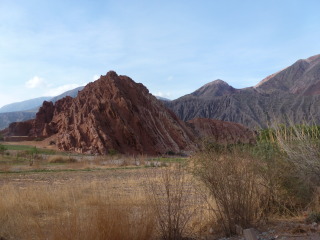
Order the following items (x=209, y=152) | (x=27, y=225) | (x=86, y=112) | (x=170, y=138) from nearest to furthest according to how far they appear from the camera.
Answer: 1. (x=27, y=225)
2. (x=209, y=152)
3. (x=86, y=112)
4. (x=170, y=138)

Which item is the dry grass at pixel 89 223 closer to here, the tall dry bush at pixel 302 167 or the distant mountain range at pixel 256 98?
the tall dry bush at pixel 302 167

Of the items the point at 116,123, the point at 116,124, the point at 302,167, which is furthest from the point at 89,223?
the point at 116,123

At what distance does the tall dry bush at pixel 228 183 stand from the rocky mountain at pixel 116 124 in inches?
1672

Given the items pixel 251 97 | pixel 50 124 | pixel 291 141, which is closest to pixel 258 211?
pixel 291 141

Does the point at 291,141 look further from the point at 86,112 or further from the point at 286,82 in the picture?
the point at 286,82

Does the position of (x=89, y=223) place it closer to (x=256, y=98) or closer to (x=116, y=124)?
(x=116, y=124)

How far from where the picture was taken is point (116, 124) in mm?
58406

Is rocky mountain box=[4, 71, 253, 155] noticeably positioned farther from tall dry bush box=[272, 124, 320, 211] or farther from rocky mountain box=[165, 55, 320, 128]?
tall dry bush box=[272, 124, 320, 211]

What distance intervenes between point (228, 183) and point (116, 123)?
2062 inches

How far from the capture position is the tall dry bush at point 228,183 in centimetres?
683

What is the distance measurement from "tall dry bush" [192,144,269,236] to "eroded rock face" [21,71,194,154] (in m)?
44.6

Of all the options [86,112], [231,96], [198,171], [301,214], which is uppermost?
[231,96]

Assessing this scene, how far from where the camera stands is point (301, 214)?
8219 mm

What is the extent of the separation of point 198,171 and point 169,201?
42.8 inches
